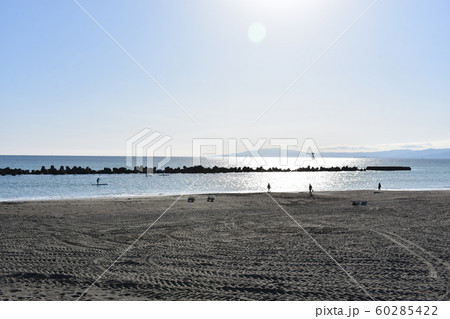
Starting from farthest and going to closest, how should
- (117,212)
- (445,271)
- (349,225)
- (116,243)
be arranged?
(117,212) < (349,225) < (116,243) < (445,271)

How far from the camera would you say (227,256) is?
10.2 m

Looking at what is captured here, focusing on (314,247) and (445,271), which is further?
(314,247)

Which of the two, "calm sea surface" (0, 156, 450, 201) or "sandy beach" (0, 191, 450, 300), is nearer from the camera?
"sandy beach" (0, 191, 450, 300)

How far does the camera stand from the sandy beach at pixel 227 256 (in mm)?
7277

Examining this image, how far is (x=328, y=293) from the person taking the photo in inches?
280

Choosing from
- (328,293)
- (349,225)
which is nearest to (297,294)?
(328,293)

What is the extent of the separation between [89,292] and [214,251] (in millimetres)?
4306

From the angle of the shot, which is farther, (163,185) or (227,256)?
(163,185)

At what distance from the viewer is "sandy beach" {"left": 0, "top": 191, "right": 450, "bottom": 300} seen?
7277 mm

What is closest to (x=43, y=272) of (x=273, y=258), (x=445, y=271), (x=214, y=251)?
(x=214, y=251)

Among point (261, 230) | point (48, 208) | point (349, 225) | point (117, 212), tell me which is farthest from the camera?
point (48, 208)

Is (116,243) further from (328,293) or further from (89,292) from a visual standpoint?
(328,293)

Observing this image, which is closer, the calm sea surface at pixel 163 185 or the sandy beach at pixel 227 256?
the sandy beach at pixel 227 256

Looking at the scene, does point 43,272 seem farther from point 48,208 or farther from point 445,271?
point 48,208
